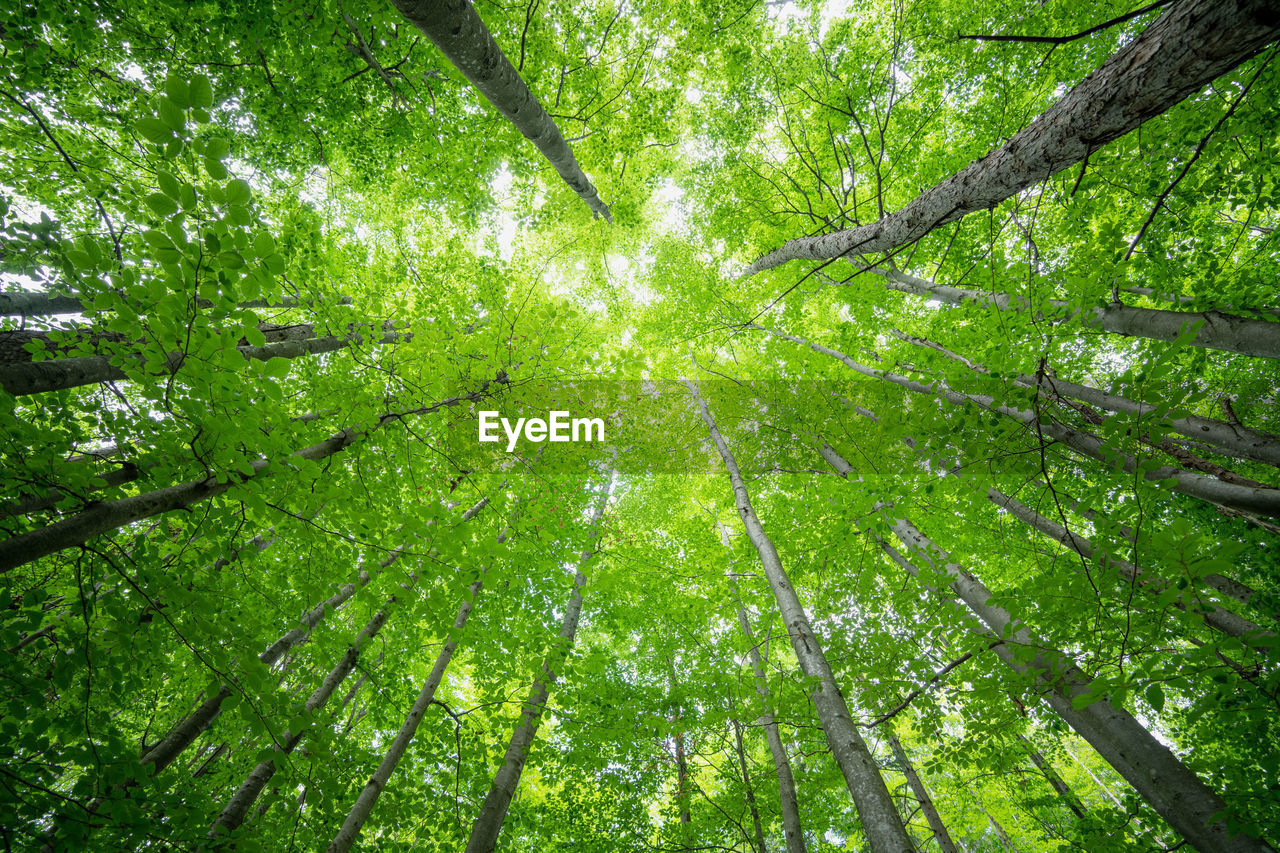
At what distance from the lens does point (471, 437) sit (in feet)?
13.9

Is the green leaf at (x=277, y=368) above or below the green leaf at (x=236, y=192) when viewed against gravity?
above

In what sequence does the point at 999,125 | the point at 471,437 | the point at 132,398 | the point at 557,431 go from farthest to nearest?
the point at 132,398 < the point at 999,125 < the point at 557,431 < the point at 471,437

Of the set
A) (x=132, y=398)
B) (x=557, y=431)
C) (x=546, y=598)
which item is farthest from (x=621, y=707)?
(x=132, y=398)

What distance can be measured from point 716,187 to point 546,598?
734cm

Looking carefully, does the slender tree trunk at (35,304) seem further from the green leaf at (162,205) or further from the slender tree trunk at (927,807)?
the slender tree trunk at (927,807)

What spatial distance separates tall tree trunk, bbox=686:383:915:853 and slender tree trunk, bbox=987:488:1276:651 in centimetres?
175

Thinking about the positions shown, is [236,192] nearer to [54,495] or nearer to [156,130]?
[156,130]

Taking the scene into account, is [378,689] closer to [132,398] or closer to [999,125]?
[132,398]

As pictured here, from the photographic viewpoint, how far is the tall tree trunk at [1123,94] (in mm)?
1524

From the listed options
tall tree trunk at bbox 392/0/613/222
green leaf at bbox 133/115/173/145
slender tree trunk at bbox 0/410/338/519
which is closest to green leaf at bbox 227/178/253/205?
green leaf at bbox 133/115/173/145

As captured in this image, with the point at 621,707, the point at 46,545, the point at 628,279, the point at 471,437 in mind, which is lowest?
the point at 46,545

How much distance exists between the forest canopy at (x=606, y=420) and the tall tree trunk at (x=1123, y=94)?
0.02 m

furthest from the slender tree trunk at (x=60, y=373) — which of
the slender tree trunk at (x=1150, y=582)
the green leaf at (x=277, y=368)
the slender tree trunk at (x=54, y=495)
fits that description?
the slender tree trunk at (x=1150, y=582)

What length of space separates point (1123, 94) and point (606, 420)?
200 inches
